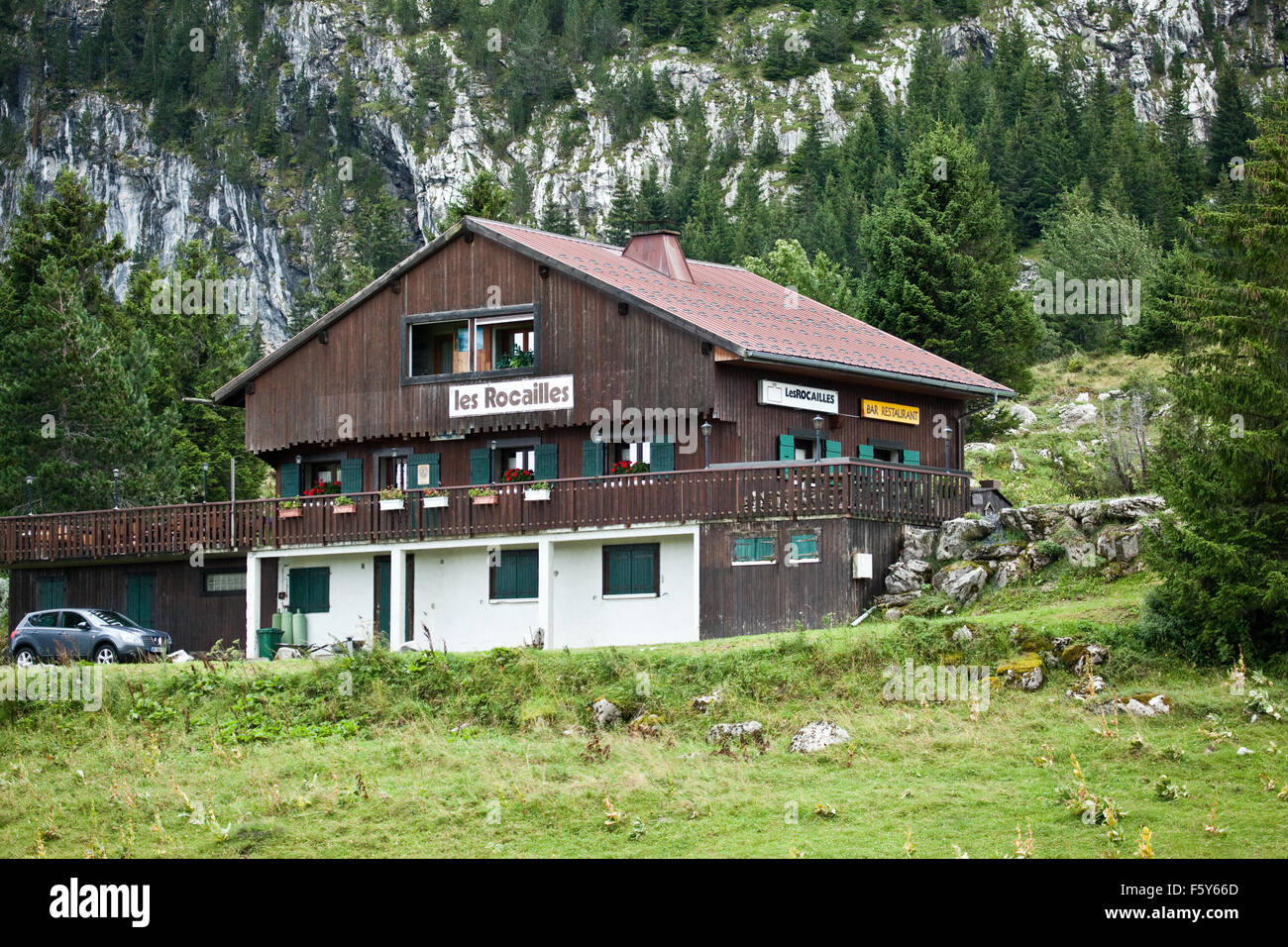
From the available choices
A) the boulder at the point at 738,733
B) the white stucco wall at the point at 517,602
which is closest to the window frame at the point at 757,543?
the white stucco wall at the point at 517,602

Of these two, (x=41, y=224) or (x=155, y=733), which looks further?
(x=41, y=224)

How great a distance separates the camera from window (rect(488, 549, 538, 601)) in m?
37.5

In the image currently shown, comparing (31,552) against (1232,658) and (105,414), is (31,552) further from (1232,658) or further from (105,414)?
(1232,658)

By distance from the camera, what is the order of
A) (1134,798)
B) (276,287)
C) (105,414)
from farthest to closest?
(276,287), (105,414), (1134,798)

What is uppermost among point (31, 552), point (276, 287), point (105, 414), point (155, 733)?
point (276, 287)

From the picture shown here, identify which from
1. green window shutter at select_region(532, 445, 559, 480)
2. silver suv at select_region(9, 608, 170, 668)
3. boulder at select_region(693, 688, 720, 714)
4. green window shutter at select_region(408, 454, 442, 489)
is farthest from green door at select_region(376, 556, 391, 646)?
boulder at select_region(693, 688, 720, 714)

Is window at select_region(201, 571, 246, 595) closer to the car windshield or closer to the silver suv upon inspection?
the car windshield

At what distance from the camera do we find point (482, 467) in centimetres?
3981

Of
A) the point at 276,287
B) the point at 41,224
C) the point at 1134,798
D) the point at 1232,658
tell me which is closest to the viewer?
the point at 1134,798

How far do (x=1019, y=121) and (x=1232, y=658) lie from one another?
366ft

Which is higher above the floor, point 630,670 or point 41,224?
point 41,224

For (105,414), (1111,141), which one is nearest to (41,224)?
(105,414)

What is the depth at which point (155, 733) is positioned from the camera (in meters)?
28.2

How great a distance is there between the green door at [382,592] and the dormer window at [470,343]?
170 inches
